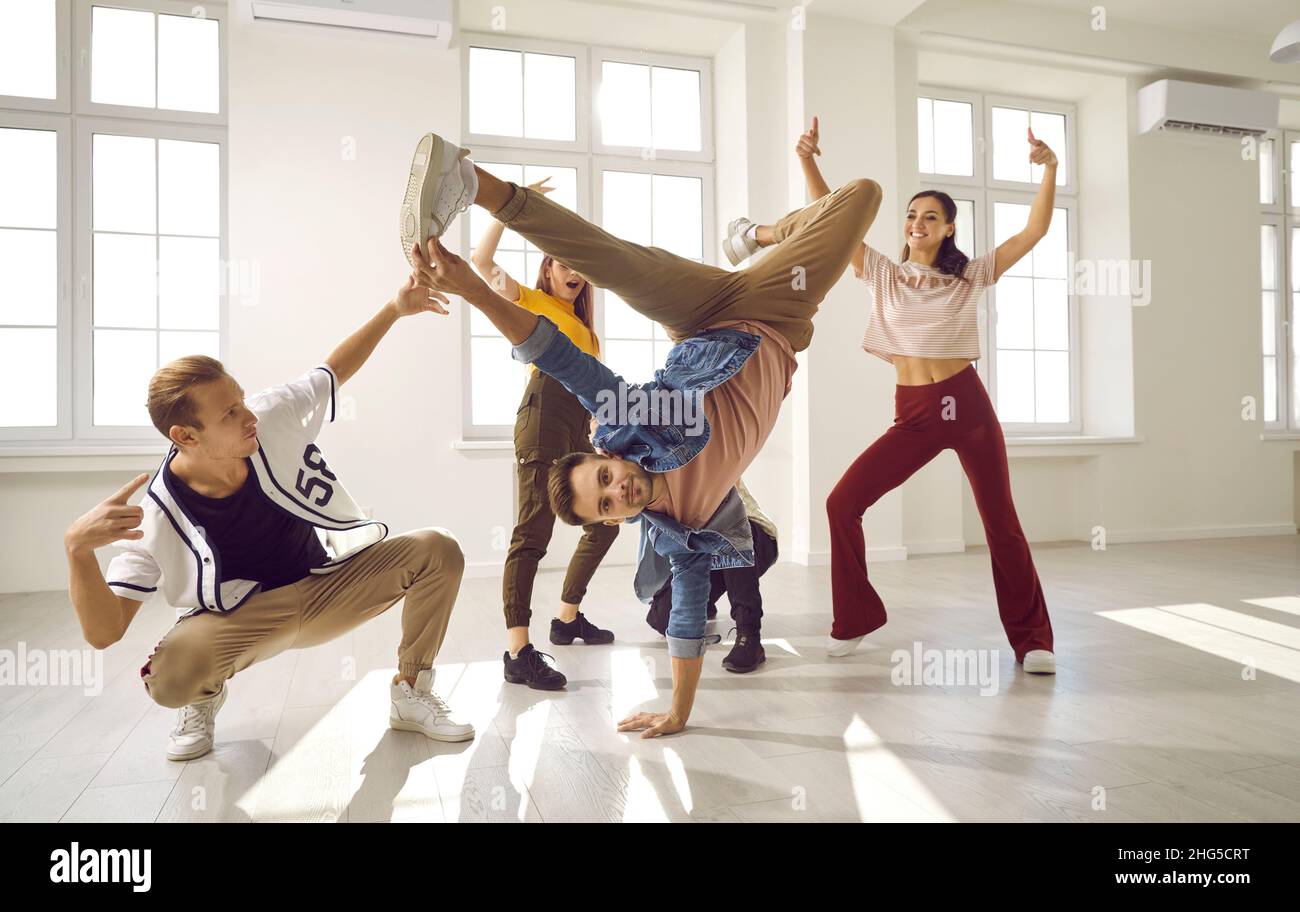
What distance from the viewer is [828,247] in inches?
77.9

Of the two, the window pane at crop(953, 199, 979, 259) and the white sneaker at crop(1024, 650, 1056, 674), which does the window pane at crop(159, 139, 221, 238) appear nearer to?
the white sneaker at crop(1024, 650, 1056, 674)

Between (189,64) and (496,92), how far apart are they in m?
1.67

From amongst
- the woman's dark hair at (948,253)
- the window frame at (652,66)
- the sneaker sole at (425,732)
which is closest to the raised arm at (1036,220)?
the woman's dark hair at (948,253)

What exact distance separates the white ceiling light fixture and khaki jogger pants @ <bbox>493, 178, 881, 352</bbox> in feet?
11.4

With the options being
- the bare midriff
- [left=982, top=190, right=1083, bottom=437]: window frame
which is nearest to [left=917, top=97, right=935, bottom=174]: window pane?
[left=982, top=190, right=1083, bottom=437]: window frame

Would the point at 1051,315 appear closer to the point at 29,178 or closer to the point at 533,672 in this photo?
the point at 533,672

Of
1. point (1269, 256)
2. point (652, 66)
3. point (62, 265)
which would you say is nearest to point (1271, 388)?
point (1269, 256)

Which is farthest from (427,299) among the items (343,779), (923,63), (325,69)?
(923,63)

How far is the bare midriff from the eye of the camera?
2721 millimetres

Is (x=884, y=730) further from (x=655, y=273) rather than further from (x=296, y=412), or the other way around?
(x=296, y=412)

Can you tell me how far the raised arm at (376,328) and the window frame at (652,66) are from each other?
347cm

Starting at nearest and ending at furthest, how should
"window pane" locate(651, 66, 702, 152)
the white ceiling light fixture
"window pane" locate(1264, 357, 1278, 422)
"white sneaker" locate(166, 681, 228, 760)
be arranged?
"white sneaker" locate(166, 681, 228, 760), the white ceiling light fixture, "window pane" locate(651, 66, 702, 152), "window pane" locate(1264, 357, 1278, 422)

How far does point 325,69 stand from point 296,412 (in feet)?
10.7

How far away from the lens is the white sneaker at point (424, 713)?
80.4 inches
